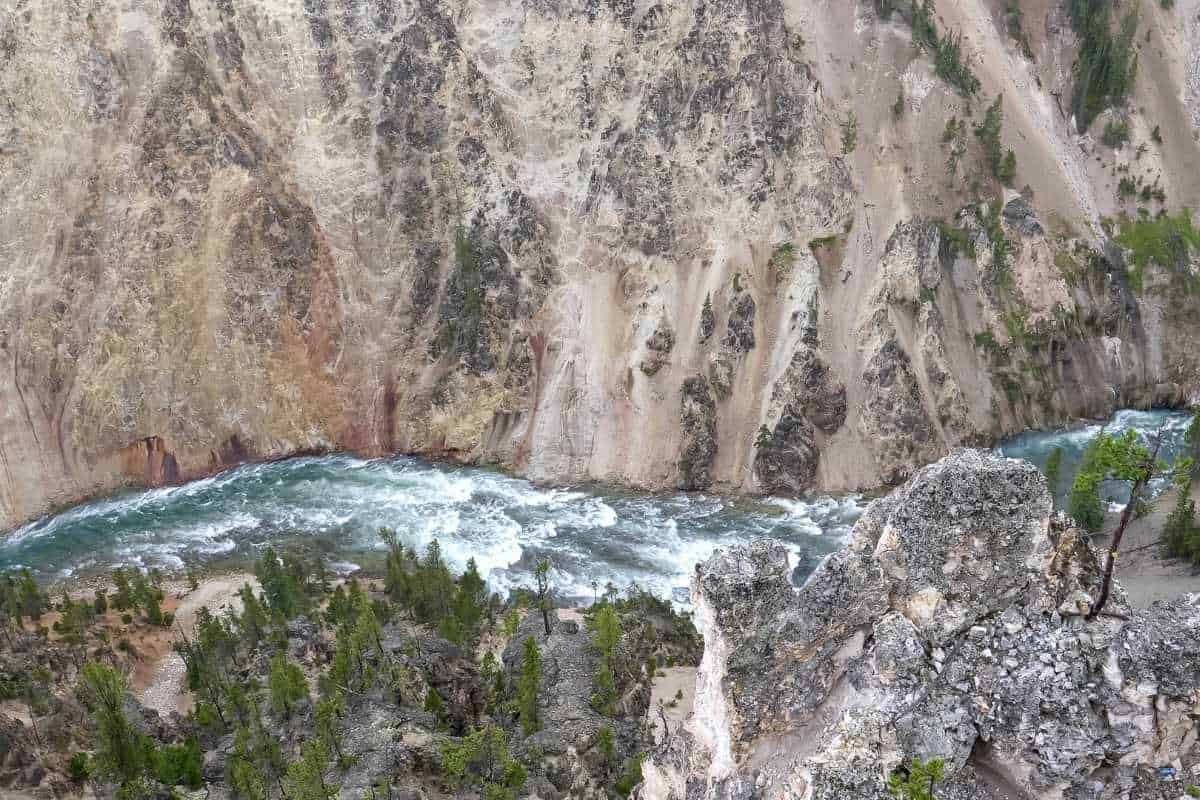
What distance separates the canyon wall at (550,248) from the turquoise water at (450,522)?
1.88m

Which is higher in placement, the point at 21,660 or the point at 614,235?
the point at 614,235

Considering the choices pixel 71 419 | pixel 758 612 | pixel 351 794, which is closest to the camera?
pixel 758 612

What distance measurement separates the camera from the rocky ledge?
14664 millimetres

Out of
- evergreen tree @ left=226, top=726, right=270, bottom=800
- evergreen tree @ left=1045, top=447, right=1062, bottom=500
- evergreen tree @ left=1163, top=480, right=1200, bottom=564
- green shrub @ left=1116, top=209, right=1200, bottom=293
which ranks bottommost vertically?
evergreen tree @ left=226, top=726, right=270, bottom=800

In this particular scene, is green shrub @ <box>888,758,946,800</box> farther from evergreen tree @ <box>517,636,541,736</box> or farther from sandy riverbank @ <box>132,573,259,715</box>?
sandy riverbank @ <box>132,573,259,715</box>

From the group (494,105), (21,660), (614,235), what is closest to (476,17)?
(494,105)

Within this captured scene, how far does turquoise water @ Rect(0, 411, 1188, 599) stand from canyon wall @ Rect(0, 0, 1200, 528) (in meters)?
1.88

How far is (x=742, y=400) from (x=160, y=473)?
4054cm

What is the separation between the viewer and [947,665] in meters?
16.0

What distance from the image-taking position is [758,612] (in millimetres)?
18422

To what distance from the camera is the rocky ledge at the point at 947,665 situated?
48.1ft

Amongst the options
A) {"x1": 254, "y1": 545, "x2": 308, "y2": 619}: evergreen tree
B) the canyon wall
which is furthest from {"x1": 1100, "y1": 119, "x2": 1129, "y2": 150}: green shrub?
{"x1": 254, "y1": 545, "x2": 308, "y2": 619}: evergreen tree

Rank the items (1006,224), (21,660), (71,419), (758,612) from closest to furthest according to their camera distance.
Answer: (758,612) → (21,660) → (71,419) → (1006,224)

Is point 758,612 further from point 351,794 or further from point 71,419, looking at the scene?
point 71,419
